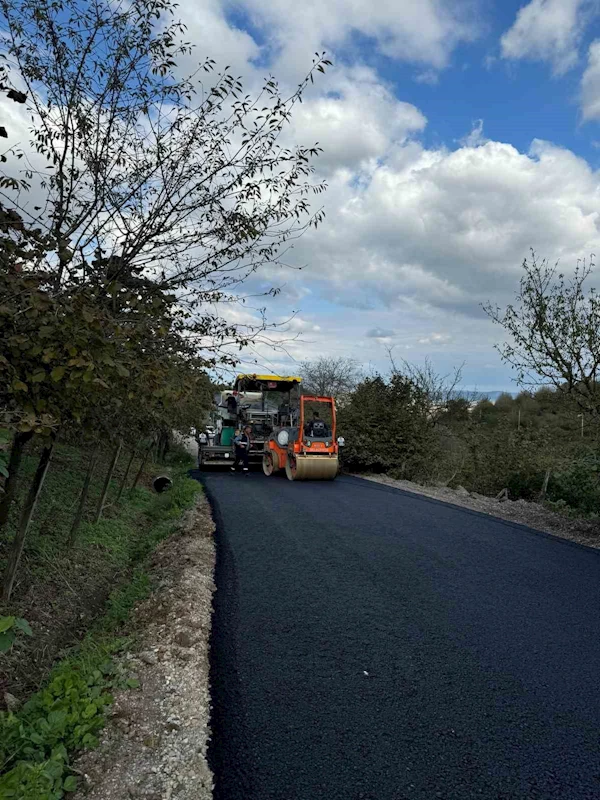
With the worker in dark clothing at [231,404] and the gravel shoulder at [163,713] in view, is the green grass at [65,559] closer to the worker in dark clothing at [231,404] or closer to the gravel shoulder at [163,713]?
the gravel shoulder at [163,713]

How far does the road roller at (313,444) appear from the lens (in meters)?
15.5

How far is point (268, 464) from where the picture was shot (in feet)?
57.6

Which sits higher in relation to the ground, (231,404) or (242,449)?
(231,404)

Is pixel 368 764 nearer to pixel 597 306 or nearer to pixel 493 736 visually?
pixel 493 736

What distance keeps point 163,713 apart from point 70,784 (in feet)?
2.62

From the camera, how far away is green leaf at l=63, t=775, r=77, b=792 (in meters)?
2.58

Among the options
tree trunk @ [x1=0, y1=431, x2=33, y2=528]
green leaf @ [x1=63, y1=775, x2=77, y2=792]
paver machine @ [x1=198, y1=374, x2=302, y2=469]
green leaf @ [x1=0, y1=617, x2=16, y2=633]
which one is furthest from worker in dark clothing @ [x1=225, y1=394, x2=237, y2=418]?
green leaf @ [x1=0, y1=617, x2=16, y2=633]

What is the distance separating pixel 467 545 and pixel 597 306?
4.26m

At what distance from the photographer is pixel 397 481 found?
17.4 meters

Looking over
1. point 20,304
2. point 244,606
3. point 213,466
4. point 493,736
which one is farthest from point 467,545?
point 213,466

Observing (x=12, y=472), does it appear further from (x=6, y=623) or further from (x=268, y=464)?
(x=268, y=464)

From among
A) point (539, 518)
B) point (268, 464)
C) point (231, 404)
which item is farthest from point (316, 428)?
point (539, 518)

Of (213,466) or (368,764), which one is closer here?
(368,764)

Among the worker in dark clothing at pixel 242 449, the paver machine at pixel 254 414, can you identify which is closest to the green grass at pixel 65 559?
the worker in dark clothing at pixel 242 449
